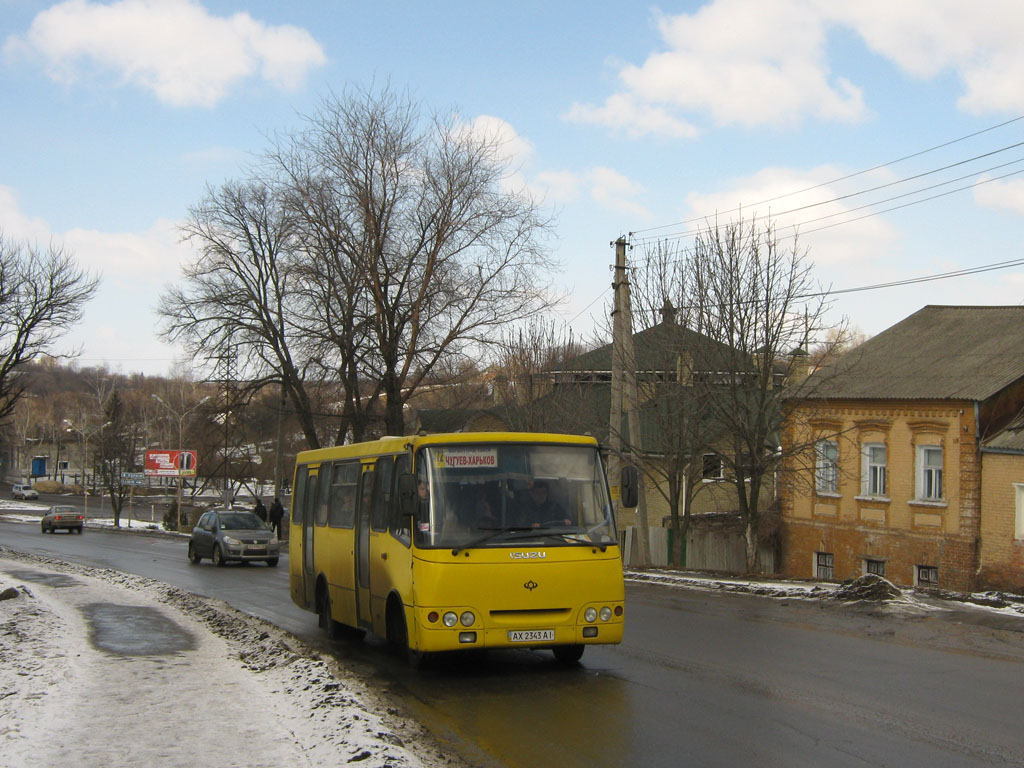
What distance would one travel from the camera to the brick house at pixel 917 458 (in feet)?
89.1

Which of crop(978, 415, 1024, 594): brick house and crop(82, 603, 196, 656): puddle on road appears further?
crop(978, 415, 1024, 594): brick house

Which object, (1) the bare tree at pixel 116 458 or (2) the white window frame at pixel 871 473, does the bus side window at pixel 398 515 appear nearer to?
(2) the white window frame at pixel 871 473

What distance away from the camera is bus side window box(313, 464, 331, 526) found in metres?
13.6

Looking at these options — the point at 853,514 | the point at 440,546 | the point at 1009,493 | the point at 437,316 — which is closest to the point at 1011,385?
the point at 1009,493

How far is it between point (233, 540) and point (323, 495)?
51.5 feet

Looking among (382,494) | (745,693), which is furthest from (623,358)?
(745,693)

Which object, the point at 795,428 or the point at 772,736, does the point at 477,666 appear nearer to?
the point at 772,736

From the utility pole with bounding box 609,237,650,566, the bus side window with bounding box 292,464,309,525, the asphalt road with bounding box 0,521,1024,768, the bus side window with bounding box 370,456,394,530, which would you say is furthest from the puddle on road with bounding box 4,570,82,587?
the utility pole with bounding box 609,237,650,566

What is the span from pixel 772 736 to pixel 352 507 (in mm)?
6406

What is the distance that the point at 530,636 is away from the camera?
9562 millimetres

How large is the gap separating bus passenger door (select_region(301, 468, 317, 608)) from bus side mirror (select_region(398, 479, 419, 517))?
490cm

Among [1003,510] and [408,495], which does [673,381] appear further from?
[408,495]

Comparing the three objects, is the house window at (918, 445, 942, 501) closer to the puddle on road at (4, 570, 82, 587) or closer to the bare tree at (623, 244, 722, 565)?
the bare tree at (623, 244, 722, 565)

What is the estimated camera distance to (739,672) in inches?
392
